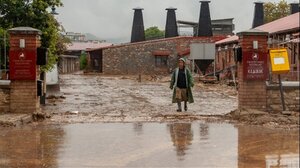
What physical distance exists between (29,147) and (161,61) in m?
43.0

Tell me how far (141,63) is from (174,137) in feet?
135

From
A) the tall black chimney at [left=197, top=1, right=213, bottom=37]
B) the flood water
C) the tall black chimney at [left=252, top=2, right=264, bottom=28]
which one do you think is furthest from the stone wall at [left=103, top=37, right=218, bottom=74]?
the flood water

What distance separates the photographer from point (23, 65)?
12.8 m

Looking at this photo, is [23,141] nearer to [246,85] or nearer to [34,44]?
[34,44]

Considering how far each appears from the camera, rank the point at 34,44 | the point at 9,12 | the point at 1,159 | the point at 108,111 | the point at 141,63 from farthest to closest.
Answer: the point at 141,63, the point at 9,12, the point at 108,111, the point at 34,44, the point at 1,159

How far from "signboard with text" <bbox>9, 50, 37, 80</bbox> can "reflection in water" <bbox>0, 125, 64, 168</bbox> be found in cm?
199

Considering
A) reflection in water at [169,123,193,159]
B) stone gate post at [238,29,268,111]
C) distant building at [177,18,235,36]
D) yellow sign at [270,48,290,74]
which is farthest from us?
distant building at [177,18,235,36]

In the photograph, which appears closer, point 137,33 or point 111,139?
point 111,139

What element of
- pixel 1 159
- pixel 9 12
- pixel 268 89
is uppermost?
pixel 9 12

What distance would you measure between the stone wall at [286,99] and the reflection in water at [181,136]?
7.74 feet

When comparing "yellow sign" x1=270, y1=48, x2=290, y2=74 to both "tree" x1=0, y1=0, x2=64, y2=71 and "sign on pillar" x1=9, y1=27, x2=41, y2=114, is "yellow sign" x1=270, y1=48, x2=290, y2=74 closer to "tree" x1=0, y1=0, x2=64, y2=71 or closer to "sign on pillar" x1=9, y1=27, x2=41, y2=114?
"sign on pillar" x1=9, y1=27, x2=41, y2=114

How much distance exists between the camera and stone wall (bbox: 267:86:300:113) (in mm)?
12758

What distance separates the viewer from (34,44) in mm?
12781

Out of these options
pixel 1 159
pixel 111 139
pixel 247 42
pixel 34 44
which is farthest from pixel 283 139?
pixel 34 44
